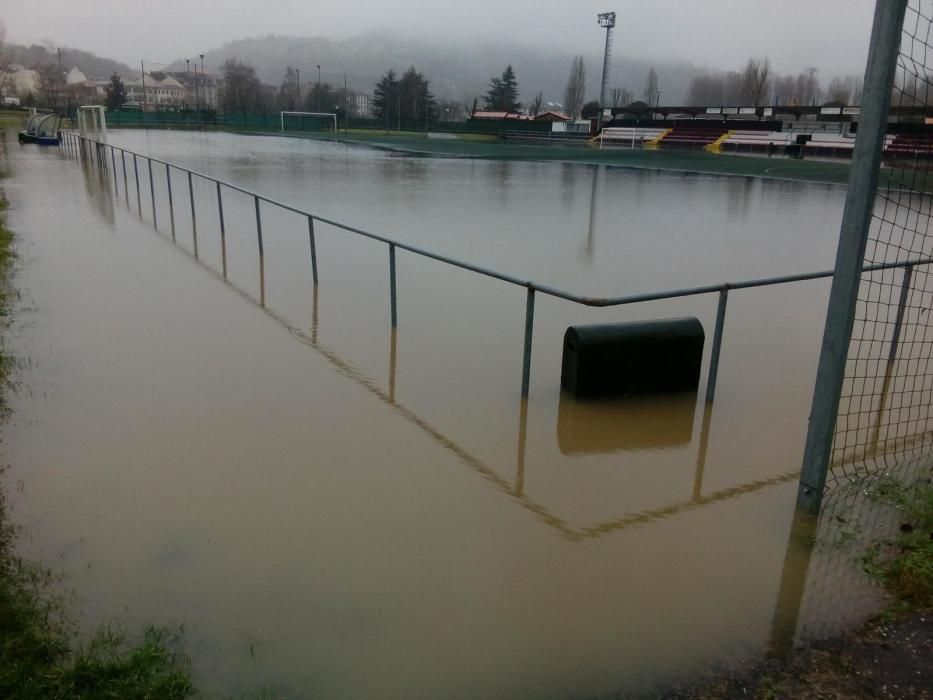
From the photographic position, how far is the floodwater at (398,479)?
2998 millimetres

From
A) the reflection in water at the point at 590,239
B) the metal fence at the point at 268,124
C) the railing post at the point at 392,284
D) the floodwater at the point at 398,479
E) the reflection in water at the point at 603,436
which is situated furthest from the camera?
the metal fence at the point at 268,124

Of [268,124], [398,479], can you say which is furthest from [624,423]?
[268,124]

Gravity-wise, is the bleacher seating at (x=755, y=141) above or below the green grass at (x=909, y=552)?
above

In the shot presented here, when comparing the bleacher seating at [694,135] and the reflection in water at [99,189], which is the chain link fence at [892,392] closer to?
the reflection in water at [99,189]

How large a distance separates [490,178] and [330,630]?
75.1 ft

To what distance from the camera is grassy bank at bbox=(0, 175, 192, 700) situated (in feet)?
8.38

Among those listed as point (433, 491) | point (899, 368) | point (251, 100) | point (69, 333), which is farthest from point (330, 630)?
point (251, 100)

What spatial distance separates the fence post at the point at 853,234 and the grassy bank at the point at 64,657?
3.16 metres

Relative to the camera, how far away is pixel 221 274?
903 cm

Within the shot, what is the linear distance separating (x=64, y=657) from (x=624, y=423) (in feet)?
11.9

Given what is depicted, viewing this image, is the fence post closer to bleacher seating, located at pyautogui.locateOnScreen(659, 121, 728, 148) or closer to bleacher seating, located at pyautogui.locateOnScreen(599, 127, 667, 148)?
bleacher seating, located at pyautogui.locateOnScreen(659, 121, 728, 148)

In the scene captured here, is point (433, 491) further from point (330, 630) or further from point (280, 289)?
point (280, 289)

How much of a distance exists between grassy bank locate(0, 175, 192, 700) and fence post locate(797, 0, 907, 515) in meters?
3.16

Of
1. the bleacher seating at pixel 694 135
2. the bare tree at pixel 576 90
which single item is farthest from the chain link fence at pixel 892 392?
the bare tree at pixel 576 90
